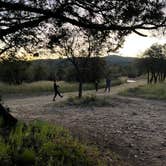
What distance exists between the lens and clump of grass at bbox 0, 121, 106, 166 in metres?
8.04

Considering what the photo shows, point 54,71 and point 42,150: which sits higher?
point 42,150

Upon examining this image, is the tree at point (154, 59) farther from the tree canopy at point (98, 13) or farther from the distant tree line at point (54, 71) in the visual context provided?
the tree canopy at point (98, 13)

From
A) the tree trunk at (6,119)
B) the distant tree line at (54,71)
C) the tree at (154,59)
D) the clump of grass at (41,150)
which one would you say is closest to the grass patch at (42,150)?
the clump of grass at (41,150)

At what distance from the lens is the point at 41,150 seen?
858 cm

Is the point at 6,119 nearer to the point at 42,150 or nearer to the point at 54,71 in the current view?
the point at 42,150

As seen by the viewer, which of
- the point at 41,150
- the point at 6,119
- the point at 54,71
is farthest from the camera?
the point at 54,71

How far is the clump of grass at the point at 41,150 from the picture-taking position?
26.4 feet

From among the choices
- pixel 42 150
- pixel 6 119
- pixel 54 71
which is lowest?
pixel 54 71

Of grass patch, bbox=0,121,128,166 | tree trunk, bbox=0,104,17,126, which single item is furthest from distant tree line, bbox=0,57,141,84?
grass patch, bbox=0,121,128,166

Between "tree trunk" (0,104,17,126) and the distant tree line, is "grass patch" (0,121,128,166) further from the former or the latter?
the distant tree line

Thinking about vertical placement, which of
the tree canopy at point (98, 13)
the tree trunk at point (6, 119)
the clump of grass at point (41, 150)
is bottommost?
the clump of grass at point (41, 150)

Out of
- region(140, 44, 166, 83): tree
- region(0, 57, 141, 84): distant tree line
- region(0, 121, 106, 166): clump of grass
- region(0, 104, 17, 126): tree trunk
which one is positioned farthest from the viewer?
region(140, 44, 166, 83): tree

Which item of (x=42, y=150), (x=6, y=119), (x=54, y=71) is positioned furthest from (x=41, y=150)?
(x=54, y=71)

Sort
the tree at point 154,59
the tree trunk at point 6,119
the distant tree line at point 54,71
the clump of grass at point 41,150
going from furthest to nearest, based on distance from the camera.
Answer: the tree at point 154,59 < the distant tree line at point 54,71 < the tree trunk at point 6,119 < the clump of grass at point 41,150
